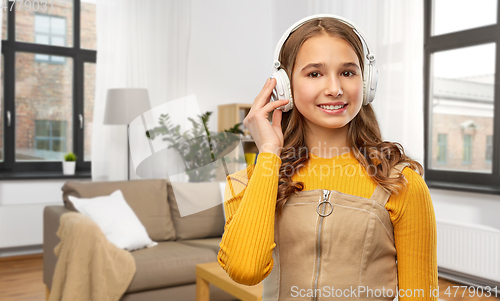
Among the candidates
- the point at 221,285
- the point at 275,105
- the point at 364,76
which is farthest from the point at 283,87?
the point at 221,285

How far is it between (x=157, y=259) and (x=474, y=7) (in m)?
3.09

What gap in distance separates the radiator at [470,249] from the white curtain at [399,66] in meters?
0.61

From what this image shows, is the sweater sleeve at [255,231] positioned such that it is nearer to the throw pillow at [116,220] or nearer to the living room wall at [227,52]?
the throw pillow at [116,220]

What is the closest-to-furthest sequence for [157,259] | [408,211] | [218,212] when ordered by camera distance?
[408,211] → [157,259] → [218,212]

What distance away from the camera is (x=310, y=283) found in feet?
2.52

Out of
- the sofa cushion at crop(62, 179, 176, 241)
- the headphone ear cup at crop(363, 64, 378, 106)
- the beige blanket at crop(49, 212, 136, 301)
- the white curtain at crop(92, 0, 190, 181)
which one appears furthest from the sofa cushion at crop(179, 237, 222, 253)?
the headphone ear cup at crop(363, 64, 378, 106)

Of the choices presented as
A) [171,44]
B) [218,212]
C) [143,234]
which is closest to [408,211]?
[143,234]

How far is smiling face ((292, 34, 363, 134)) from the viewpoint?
0.76 meters

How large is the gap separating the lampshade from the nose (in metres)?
3.16

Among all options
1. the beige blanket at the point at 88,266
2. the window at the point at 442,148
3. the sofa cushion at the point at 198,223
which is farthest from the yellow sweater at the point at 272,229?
the window at the point at 442,148

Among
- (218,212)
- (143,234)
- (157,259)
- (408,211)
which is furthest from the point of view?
(218,212)

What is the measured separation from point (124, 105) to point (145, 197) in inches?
41.4

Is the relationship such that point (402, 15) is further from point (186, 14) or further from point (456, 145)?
point (186, 14)

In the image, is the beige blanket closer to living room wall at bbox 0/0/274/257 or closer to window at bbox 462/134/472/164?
living room wall at bbox 0/0/274/257
